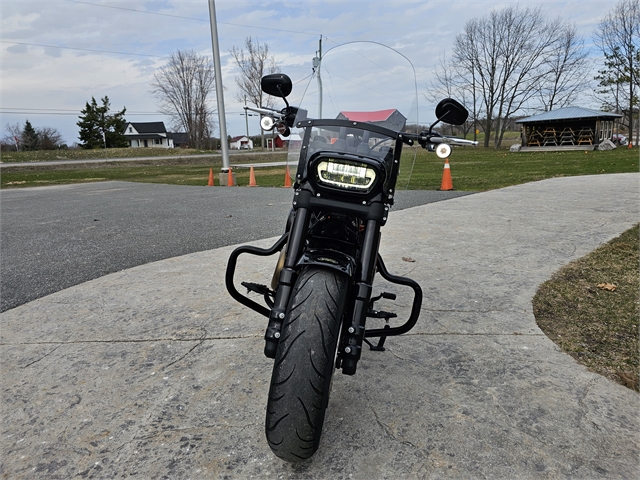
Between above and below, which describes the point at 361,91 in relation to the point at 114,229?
above

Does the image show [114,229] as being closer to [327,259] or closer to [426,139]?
[426,139]

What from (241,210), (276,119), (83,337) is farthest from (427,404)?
(241,210)

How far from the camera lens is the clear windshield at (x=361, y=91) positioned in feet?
8.60

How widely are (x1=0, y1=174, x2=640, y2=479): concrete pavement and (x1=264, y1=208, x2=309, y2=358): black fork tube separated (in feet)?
1.60

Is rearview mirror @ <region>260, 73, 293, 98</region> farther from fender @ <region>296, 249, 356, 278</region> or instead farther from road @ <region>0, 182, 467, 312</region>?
road @ <region>0, 182, 467, 312</region>

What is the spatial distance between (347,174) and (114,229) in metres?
5.95

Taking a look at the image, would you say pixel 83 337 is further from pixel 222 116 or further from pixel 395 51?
pixel 222 116

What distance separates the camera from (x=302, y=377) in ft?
5.68

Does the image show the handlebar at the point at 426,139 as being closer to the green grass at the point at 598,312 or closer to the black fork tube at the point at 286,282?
the black fork tube at the point at 286,282

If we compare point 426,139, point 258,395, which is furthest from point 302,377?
point 426,139

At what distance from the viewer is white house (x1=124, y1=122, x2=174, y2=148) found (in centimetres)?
7888

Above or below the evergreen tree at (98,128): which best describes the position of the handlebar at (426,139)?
below

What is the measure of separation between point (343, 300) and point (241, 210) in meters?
7.08

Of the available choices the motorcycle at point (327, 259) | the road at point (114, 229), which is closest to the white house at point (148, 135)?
the road at point (114, 229)
